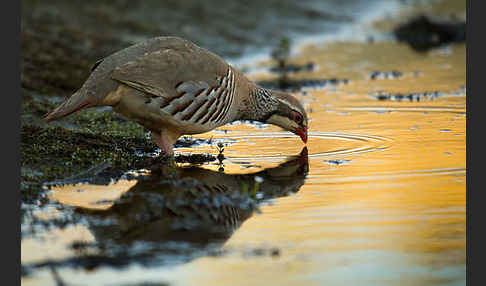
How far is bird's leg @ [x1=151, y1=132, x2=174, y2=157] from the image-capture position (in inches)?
322

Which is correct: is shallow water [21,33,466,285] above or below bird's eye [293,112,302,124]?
below

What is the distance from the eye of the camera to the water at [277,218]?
4961 mm

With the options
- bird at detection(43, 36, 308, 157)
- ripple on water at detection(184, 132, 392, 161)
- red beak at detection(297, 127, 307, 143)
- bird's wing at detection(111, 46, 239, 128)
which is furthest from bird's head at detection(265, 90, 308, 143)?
bird's wing at detection(111, 46, 239, 128)

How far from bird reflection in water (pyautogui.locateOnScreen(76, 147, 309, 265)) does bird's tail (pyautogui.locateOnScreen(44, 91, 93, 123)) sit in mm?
887

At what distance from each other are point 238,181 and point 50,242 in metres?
2.32

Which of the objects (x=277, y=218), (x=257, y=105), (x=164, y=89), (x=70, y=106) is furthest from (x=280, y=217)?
(x=257, y=105)

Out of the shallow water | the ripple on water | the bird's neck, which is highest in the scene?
the bird's neck

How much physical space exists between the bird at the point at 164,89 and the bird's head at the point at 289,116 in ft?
2.23

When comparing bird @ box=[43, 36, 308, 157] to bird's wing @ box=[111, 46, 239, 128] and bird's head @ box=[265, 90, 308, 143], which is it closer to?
bird's wing @ box=[111, 46, 239, 128]

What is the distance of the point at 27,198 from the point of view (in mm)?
6387

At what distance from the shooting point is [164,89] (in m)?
7.55

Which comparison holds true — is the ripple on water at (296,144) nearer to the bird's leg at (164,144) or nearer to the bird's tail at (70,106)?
the bird's leg at (164,144)

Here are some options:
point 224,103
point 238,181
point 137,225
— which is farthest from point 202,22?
point 137,225

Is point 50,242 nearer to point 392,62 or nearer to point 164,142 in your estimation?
point 164,142
